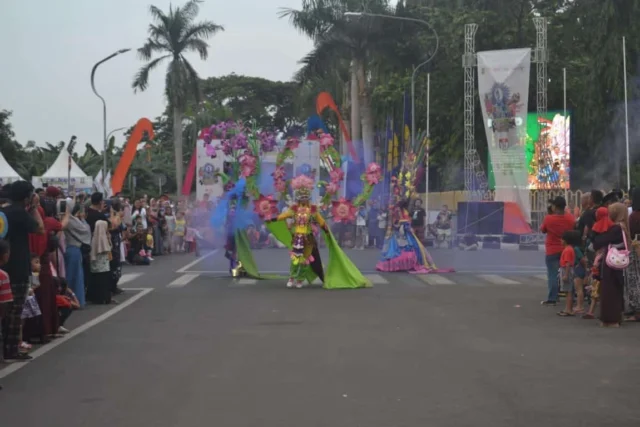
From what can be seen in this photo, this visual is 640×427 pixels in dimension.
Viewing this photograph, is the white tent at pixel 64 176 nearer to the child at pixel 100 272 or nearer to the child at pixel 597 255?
the child at pixel 100 272

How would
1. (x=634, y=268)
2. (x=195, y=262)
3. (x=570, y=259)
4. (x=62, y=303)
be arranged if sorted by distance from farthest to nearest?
(x=195, y=262) → (x=570, y=259) → (x=634, y=268) → (x=62, y=303)

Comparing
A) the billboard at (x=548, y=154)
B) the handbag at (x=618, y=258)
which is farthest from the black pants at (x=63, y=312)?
the billboard at (x=548, y=154)

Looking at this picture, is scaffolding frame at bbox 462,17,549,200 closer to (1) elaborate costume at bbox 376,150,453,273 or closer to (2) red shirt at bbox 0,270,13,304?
(1) elaborate costume at bbox 376,150,453,273

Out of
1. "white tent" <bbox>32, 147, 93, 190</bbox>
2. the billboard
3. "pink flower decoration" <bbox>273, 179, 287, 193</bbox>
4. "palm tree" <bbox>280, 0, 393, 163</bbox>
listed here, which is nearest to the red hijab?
"pink flower decoration" <bbox>273, 179, 287, 193</bbox>

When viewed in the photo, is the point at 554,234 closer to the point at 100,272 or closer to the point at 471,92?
the point at 100,272

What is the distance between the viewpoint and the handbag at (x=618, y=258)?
1288 centimetres

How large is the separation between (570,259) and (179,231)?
774 inches

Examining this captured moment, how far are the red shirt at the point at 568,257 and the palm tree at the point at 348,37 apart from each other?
29.0 m

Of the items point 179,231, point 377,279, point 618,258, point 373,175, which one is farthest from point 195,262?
point 618,258

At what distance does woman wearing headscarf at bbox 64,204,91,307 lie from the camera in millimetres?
14656

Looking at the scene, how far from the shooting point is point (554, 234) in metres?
15.3

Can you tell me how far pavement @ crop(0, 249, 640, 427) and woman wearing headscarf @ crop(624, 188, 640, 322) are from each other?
72cm

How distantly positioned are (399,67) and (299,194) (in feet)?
86.0

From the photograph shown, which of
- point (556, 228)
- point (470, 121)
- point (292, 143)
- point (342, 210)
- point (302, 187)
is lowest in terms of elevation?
point (556, 228)
